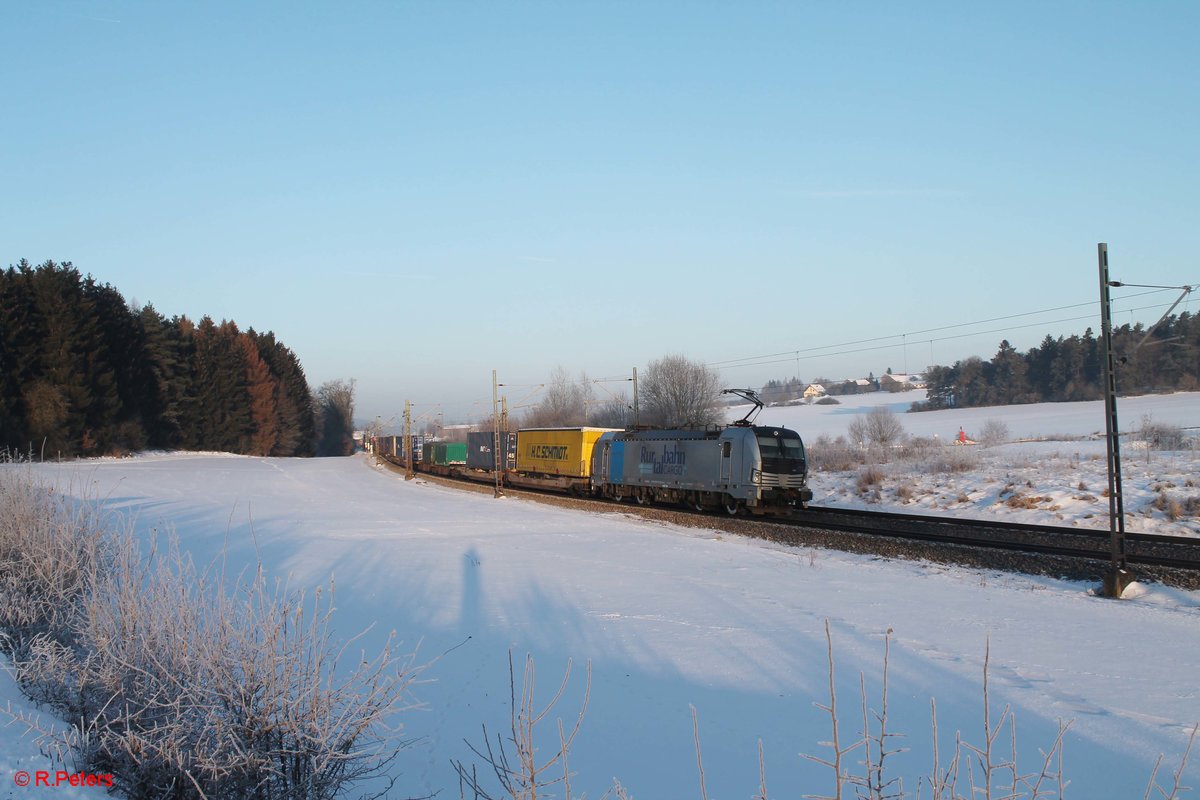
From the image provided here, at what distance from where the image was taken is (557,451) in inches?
1533

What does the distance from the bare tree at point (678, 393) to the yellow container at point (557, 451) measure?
18.8 m

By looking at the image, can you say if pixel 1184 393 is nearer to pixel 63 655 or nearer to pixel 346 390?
pixel 63 655

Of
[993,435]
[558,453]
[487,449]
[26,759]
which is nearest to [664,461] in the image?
[558,453]

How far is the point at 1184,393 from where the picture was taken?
63812 millimetres

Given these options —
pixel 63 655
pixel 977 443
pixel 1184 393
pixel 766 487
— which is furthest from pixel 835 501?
pixel 1184 393

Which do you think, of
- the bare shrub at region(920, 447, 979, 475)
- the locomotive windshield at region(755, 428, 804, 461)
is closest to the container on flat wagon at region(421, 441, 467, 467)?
the bare shrub at region(920, 447, 979, 475)

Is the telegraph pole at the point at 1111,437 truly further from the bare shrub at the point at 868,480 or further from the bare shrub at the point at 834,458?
the bare shrub at the point at 834,458

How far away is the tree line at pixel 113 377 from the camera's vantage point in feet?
151

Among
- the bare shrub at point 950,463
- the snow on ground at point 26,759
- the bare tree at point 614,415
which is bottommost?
the snow on ground at point 26,759

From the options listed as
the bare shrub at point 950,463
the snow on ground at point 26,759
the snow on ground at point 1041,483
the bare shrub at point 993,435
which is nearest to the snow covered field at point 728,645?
the snow on ground at point 26,759

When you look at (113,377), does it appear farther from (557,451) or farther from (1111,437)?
(1111,437)

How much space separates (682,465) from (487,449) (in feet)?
85.4

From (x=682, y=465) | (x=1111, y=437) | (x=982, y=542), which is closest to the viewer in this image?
(x=1111, y=437)

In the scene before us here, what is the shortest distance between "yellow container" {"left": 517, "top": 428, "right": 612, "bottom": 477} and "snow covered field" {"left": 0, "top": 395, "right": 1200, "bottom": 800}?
594 inches
